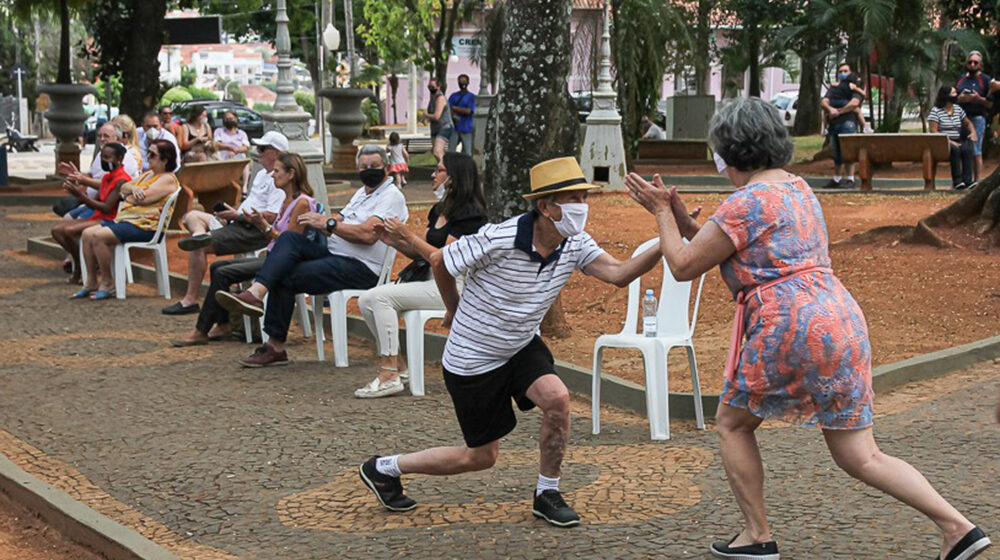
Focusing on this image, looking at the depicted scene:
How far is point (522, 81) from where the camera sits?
401 inches

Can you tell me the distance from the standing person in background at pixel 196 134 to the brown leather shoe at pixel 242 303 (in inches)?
489

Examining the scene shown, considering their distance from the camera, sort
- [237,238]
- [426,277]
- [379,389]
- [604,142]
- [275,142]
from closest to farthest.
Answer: [379,389] → [426,277] → [275,142] → [237,238] → [604,142]

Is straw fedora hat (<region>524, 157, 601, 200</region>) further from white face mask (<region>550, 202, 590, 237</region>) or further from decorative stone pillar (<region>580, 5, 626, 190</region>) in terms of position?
decorative stone pillar (<region>580, 5, 626, 190</region>)

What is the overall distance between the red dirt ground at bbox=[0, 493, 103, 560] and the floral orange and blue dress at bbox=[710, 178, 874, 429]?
293 centimetres

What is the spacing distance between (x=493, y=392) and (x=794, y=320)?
1446 millimetres

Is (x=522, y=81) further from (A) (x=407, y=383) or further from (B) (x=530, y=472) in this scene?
(B) (x=530, y=472)

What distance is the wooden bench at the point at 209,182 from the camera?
1670 cm

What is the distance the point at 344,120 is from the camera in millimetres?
30328

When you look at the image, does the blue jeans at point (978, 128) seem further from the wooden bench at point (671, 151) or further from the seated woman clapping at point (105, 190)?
the seated woman clapping at point (105, 190)

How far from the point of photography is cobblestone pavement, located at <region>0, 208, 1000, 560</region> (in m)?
5.95

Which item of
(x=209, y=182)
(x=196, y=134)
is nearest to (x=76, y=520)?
(x=209, y=182)

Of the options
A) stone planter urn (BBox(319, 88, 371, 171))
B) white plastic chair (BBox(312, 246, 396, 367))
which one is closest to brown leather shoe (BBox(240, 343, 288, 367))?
white plastic chair (BBox(312, 246, 396, 367))

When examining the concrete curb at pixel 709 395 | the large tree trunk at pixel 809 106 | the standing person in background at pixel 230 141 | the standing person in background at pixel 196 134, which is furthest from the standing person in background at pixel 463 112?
the concrete curb at pixel 709 395

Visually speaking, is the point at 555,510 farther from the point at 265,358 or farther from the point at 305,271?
the point at 265,358
